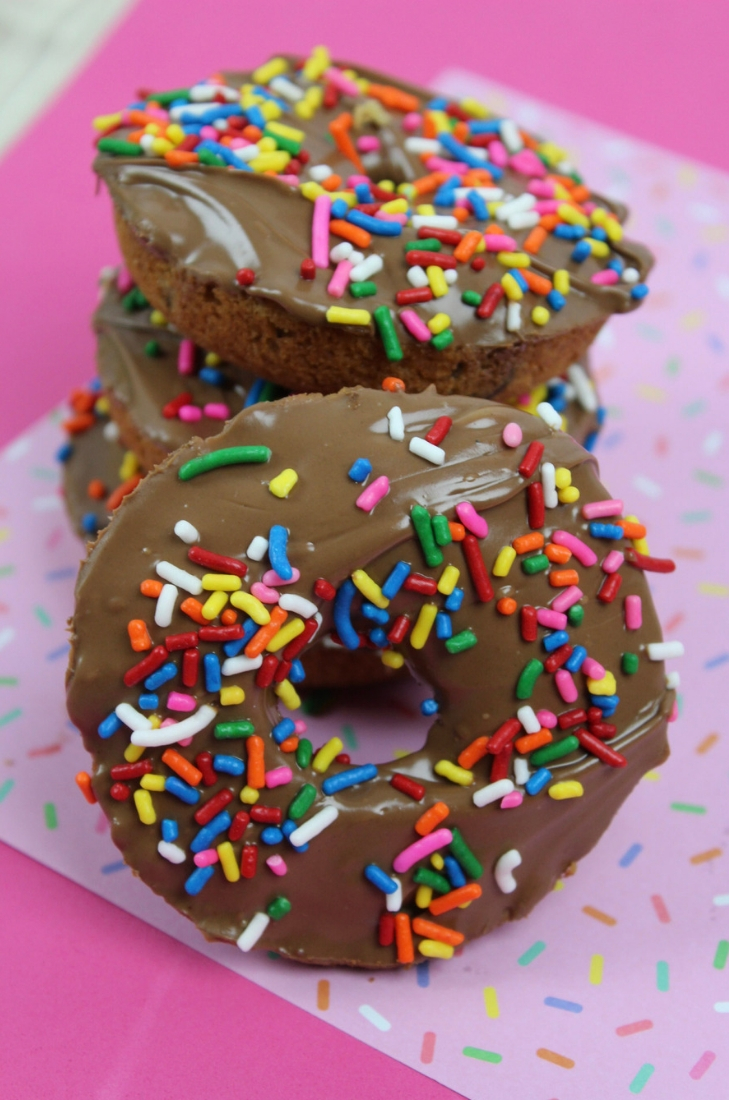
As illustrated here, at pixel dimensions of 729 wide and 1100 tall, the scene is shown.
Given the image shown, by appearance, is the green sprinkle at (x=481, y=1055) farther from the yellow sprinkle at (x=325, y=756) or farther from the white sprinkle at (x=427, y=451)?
the white sprinkle at (x=427, y=451)

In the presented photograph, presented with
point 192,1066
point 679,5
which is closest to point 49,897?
point 192,1066

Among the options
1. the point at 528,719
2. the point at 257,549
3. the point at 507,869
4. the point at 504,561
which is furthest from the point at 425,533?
the point at 507,869

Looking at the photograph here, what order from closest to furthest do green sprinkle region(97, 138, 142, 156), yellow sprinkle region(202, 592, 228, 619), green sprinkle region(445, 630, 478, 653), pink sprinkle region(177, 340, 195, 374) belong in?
yellow sprinkle region(202, 592, 228, 619) → green sprinkle region(445, 630, 478, 653) → green sprinkle region(97, 138, 142, 156) → pink sprinkle region(177, 340, 195, 374)

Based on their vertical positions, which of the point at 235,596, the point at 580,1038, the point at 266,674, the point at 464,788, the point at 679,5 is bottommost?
the point at 580,1038

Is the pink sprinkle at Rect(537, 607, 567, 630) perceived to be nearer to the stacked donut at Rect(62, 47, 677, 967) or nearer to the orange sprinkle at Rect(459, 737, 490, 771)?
the stacked donut at Rect(62, 47, 677, 967)

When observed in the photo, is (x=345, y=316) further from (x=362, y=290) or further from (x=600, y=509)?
(x=600, y=509)

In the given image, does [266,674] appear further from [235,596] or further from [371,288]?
[371,288]

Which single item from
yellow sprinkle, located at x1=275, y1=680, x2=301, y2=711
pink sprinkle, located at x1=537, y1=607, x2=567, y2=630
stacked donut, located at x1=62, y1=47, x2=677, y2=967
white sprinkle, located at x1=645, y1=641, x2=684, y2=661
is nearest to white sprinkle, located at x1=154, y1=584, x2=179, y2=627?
stacked donut, located at x1=62, y1=47, x2=677, y2=967
